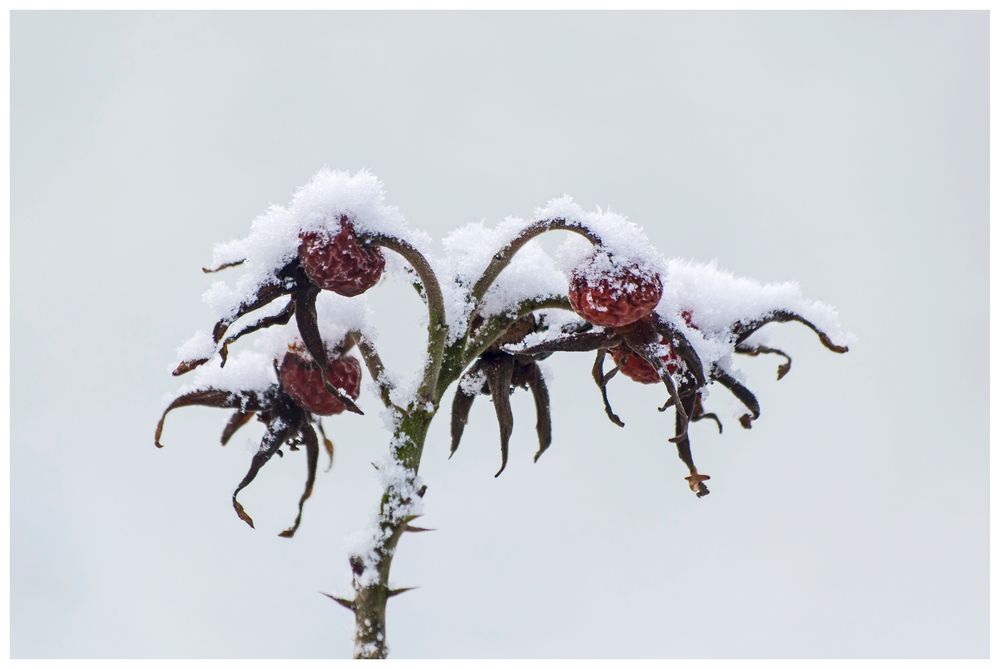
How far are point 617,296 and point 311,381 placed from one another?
0.57m

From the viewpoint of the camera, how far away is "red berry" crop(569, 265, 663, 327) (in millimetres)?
1393

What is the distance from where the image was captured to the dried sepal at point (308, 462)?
1.72m

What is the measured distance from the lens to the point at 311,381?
1.63 m

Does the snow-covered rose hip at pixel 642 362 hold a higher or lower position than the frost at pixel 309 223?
lower

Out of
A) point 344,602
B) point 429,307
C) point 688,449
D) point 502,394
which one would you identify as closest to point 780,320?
point 688,449

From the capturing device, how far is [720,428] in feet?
5.55

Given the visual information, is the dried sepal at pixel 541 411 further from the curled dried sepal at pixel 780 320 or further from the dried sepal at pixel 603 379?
the curled dried sepal at pixel 780 320

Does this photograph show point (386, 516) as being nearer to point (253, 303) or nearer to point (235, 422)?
point (253, 303)

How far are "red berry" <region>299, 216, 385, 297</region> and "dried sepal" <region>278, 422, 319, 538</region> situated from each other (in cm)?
40

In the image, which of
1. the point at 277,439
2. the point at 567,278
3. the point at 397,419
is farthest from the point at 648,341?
the point at 277,439

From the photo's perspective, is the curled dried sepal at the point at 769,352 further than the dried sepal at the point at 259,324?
Yes

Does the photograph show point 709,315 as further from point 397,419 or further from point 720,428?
point 397,419

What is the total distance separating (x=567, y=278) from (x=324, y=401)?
480 mm

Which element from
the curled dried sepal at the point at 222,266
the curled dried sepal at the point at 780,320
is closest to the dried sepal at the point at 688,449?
the curled dried sepal at the point at 780,320
